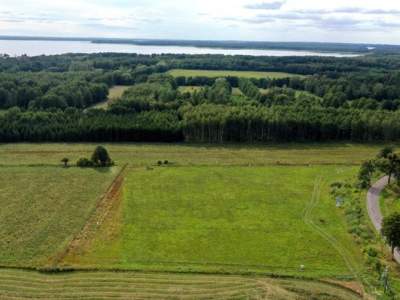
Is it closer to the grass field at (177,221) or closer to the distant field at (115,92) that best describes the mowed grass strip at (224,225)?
the grass field at (177,221)

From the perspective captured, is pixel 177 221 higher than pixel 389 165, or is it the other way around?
pixel 389 165

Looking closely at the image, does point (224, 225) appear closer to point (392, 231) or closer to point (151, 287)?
point (151, 287)

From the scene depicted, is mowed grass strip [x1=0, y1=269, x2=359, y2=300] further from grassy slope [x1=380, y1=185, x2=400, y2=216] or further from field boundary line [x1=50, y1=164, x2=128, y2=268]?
grassy slope [x1=380, y1=185, x2=400, y2=216]

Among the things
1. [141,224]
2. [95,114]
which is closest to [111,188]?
[141,224]

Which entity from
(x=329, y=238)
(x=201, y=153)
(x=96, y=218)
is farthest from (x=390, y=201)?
(x=96, y=218)

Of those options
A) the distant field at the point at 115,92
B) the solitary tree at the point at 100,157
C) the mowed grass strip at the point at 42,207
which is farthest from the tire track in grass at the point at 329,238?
the distant field at the point at 115,92
